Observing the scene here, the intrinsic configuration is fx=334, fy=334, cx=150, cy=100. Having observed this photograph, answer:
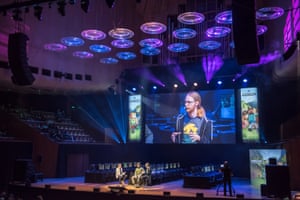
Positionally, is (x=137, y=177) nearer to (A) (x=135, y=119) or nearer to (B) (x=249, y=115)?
(B) (x=249, y=115)

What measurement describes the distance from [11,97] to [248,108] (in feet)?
38.2

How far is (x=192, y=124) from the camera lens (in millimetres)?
15898

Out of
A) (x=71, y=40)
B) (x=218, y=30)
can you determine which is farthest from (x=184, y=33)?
(x=71, y=40)

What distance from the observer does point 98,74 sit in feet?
60.9

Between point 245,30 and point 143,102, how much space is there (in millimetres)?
10541

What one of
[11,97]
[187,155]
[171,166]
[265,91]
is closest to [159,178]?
[171,166]

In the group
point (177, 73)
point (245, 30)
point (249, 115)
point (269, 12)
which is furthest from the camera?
point (177, 73)

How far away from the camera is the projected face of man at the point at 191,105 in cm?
1608

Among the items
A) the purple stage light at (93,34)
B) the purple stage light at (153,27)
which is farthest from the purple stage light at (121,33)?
the purple stage light at (153,27)

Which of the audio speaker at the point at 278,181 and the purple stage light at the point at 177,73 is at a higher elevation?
the purple stage light at the point at 177,73

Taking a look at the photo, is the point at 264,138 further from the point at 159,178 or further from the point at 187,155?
the point at 159,178

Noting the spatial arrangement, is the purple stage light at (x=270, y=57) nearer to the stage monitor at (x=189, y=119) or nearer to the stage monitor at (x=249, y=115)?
the stage monitor at (x=249, y=115)

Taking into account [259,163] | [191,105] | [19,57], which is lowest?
[259,163]

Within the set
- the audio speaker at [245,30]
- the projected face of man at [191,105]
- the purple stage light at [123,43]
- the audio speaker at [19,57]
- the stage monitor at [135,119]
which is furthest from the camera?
the stage monitor at [135,119]
